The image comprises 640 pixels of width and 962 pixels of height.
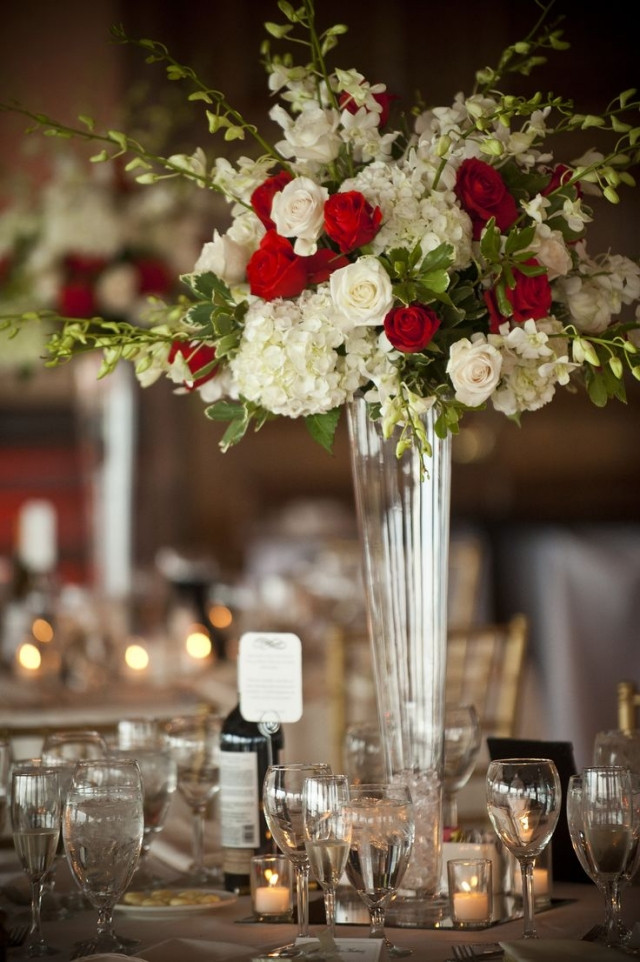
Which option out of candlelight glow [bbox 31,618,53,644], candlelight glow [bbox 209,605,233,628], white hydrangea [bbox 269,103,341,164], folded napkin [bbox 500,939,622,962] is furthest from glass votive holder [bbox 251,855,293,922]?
candlelight glow [bbox 209,605,233,628]

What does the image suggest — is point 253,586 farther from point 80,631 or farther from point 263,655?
point 263,655

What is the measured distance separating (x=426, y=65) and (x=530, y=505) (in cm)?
261

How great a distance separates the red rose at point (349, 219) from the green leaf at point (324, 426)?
0.21 metres

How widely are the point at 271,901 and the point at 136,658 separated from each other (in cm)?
202

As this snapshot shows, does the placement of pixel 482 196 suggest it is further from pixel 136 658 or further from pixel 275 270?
pixel 136 658

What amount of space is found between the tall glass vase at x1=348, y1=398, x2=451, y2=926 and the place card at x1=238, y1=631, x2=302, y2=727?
0.12 metres

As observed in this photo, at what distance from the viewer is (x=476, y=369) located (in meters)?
1.40

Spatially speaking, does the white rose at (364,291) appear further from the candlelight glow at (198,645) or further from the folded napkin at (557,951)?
the candlelight glow at (198,645)

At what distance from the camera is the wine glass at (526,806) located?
1340mm

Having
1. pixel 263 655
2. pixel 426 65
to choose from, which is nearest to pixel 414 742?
pixel 263 655

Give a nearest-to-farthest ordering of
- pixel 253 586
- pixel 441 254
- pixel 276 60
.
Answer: pixel 441 254
pixel 276 60
pixel 253 586

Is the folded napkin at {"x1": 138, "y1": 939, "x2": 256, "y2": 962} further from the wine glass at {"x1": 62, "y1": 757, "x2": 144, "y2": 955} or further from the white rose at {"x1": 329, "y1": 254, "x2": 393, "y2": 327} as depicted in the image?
the white rose at {"x1": 329, "y1": 254, "x2": 393, "y2": 327}

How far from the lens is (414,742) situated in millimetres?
1568

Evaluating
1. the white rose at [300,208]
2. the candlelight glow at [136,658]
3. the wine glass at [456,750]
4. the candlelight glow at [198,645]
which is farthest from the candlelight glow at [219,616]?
the white rose at [300,208]
